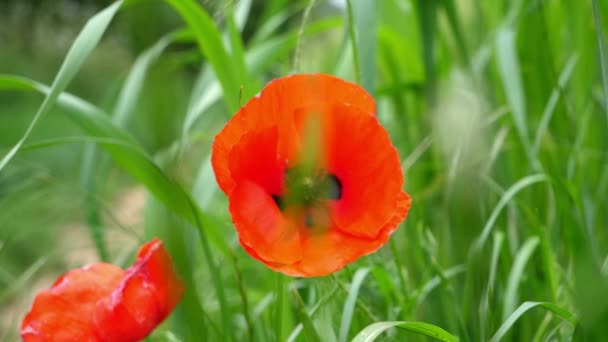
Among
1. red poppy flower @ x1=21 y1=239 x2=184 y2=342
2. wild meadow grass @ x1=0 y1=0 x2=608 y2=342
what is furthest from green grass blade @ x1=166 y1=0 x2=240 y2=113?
red poppy flower @ x1=21 y1=239 x2=184 y2=342

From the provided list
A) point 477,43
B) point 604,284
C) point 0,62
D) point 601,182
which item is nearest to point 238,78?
point 601,182

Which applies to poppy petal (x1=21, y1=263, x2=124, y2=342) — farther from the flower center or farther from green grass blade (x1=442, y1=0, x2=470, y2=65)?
green grass blade (x1=442, y1=0, x2=470, y2=65)

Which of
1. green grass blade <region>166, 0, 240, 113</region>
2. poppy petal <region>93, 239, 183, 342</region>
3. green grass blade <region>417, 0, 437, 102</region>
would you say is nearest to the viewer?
poppy petal <region>93, 239, 183, 342</region>

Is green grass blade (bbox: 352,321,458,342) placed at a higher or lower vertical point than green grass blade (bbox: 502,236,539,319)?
higher

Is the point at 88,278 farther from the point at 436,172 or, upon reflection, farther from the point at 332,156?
the point at 436,172

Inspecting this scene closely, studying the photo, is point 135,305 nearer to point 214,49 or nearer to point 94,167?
point 214,49

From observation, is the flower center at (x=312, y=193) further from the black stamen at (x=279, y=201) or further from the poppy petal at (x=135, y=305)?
the poppy petal at (x=135, y=305)

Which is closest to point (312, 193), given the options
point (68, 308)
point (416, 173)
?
point (68, 308)
